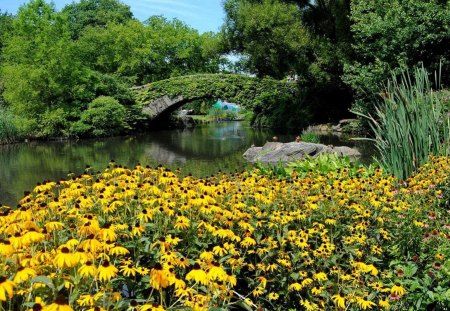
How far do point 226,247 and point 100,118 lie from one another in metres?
19.9

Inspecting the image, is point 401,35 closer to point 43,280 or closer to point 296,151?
point 296,151

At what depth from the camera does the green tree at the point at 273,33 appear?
19734 mm

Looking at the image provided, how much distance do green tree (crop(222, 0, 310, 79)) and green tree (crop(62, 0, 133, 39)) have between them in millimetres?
22664

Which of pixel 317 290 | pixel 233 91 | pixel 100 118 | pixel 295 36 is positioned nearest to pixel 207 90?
pixel 233 91

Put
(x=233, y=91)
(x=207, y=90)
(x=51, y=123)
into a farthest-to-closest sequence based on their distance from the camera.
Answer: (x=233, y=91), (x=207, y=90), (x=51, y=123)

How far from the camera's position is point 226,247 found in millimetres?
2572

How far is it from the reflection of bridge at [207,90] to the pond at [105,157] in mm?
5172

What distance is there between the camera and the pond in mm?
11508

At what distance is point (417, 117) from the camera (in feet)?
18.7

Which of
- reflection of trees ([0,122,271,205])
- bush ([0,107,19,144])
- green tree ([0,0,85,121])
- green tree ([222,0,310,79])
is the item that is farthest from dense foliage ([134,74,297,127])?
bush ([0,107,19,144])

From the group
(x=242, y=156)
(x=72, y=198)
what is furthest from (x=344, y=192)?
(x=242, y=156)

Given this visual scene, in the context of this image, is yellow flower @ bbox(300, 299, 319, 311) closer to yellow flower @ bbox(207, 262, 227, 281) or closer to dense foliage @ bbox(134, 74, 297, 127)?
yellow flower @ bbox(207, 262, 227, 281)

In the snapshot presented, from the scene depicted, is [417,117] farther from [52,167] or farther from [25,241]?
[52,167]

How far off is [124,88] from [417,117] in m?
20.6
